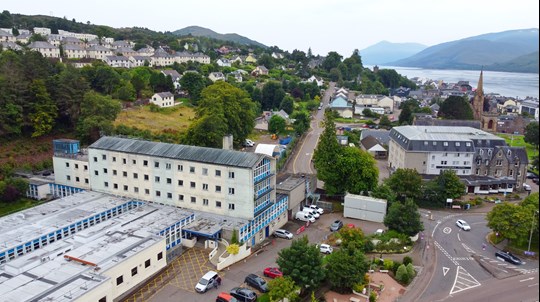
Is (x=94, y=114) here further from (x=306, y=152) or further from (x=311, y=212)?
(x=311, y=212)

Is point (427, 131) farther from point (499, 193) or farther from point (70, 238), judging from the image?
Answer: point (70, 238)

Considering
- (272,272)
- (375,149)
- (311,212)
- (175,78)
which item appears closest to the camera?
(272,272)

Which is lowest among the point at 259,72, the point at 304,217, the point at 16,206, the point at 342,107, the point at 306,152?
the point at 304,217

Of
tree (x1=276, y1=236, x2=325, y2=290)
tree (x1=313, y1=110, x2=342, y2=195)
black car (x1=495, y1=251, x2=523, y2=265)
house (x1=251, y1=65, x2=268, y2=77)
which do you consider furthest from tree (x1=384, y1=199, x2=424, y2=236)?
house (x1=251, y1=65, x2=268, y2=77)

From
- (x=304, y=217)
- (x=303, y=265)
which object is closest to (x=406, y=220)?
(x=304, y=217)

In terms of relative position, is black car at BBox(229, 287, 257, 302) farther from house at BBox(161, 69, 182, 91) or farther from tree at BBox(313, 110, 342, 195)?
house at BBox(161, 69, 182, 91)
